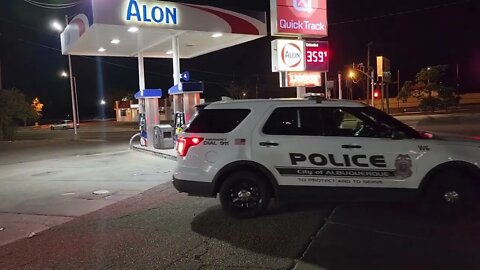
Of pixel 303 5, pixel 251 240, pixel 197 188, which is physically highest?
pixel 303 5

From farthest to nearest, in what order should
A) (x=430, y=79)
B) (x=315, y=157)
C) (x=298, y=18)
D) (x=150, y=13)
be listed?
(x=430, y=79) → (x=298, y=18) → (x=150, y=13) → (x=315, y=157)

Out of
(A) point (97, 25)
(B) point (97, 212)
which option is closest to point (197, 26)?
(A) point (97, 25)

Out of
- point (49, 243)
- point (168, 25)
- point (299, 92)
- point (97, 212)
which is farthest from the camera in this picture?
point (299, 92)

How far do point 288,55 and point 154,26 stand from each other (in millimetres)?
4887

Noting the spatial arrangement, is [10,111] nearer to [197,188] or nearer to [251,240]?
[197,188]

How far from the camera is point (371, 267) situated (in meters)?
5.02

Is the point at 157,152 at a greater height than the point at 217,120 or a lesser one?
lesser

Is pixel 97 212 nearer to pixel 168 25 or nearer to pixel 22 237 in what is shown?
pixel 22 237

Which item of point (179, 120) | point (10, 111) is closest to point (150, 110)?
point (179, 120)

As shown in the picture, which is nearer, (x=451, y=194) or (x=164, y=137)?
(x=451, y=194)

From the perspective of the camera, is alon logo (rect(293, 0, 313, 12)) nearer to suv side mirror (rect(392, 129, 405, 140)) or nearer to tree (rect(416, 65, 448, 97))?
suv side mirror (rect(392, 129, 405, 140))

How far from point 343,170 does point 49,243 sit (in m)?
4.19

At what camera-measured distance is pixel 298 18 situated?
1759 cm

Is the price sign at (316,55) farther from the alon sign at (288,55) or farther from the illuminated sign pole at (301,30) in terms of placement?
the alon sign at (288,55)
